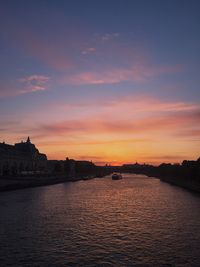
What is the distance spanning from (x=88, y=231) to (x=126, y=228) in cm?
342

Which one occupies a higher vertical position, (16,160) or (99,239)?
(16,160)

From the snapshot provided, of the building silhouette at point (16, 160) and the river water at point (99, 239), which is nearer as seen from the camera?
the river water at point (99, 239)

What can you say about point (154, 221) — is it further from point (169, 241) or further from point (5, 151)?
point (5, 151)

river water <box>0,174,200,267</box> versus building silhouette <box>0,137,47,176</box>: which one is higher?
building silhouette <box>0,137,47,176</box>

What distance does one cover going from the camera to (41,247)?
25.6 metres

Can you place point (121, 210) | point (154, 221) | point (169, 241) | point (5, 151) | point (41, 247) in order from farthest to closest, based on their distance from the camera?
point (5, 151), point (121, 210), point (154, 221), point (169, 241), point (41, 247)

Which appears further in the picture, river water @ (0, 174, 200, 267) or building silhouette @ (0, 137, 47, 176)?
building silhouette @ (0, 137, 47, 176)

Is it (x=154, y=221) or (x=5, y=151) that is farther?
(x=5, y=151)

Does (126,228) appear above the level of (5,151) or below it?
below

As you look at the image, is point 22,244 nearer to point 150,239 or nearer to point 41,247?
point 41,247

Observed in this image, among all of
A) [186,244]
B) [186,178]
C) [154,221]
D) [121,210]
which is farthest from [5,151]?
[186,244]

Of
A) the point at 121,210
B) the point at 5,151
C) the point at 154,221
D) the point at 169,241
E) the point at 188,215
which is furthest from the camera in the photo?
the point at 5,151

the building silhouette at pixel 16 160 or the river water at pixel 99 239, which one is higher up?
the building silhouette at pixel 16 160

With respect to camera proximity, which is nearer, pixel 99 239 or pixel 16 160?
pixel 99 239
